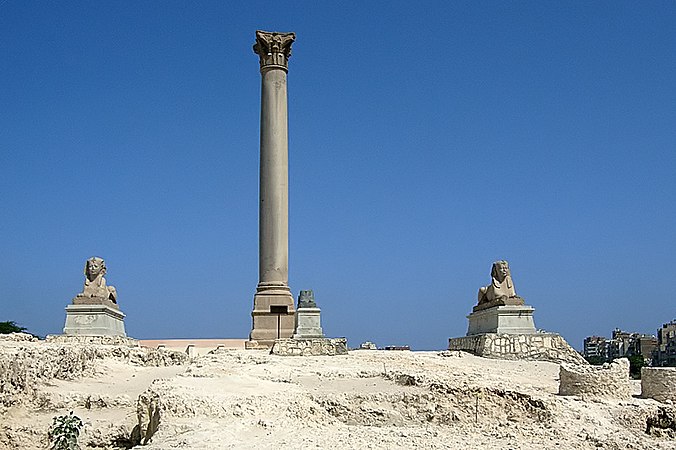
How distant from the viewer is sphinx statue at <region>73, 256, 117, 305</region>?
71.7 feet

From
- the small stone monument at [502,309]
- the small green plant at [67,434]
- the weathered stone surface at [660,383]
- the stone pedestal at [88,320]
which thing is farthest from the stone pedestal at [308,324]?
the small green plant at [67,434]

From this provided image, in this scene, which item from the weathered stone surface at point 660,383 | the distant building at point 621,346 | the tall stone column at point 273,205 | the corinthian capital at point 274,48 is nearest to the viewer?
the weathered stone surface at point 660,383

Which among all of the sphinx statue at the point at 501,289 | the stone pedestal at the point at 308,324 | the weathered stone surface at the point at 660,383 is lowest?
the weathered stone surface at the point at 660,383

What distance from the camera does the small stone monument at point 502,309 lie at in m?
21.1

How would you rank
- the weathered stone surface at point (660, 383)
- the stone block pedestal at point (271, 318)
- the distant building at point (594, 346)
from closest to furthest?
the weathered stone surface at point (660, 383) < the stone block pedestal at point (271, 318) < the distant building at point (594, 346)

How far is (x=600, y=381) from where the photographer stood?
1263 centimetres

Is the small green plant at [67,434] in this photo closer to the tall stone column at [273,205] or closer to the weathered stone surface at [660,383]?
the weathered stone surface at [660,383]

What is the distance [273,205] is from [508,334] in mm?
7936

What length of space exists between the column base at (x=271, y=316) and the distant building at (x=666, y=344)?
31.9 meters

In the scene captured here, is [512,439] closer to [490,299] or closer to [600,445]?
[600,445]

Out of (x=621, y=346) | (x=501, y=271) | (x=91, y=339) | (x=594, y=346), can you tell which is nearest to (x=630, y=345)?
(x=621, y=346)

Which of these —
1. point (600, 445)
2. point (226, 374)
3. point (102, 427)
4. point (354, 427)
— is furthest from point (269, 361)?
point (600, 445)

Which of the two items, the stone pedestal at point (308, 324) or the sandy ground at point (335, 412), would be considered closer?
the sandy ground at point (335, 412)

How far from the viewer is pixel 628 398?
41.7 feet
